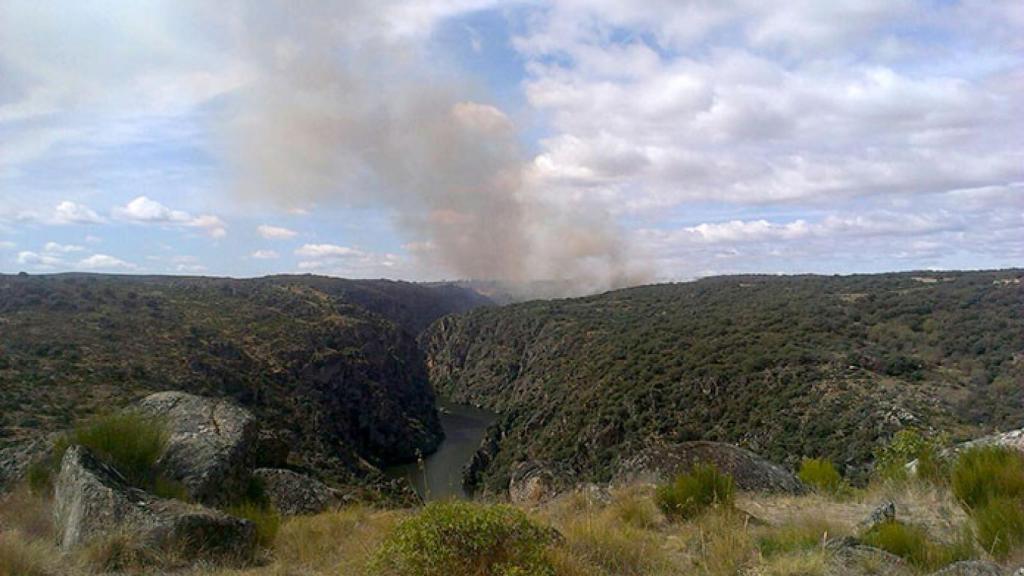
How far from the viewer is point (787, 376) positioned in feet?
140

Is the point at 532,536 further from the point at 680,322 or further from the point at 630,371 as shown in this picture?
the point at 680,322

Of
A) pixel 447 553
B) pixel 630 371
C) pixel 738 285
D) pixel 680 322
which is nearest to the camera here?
pixel 447 553

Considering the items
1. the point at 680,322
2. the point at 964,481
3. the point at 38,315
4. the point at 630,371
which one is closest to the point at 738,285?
the point at 680,322

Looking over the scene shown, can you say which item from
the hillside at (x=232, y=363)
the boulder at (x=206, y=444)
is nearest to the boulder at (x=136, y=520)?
the boulder at (x=206, y=444)

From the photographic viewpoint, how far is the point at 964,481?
6.84 m

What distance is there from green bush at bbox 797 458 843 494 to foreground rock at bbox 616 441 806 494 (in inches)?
24.4

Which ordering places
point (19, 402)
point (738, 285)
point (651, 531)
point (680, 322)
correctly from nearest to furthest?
point (651, 531), point (19, 402), point (680, 322), point (738, 285)

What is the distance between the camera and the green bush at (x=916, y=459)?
8.47 metres

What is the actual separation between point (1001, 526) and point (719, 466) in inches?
173

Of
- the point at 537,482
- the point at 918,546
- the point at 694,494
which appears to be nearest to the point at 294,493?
the point at 537,482

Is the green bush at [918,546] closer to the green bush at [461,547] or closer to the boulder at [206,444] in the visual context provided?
the green bush at [461,547]

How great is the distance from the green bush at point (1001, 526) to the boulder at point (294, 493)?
850 cm

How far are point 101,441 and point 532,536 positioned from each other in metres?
5.42

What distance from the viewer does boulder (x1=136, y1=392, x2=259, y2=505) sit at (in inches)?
296
